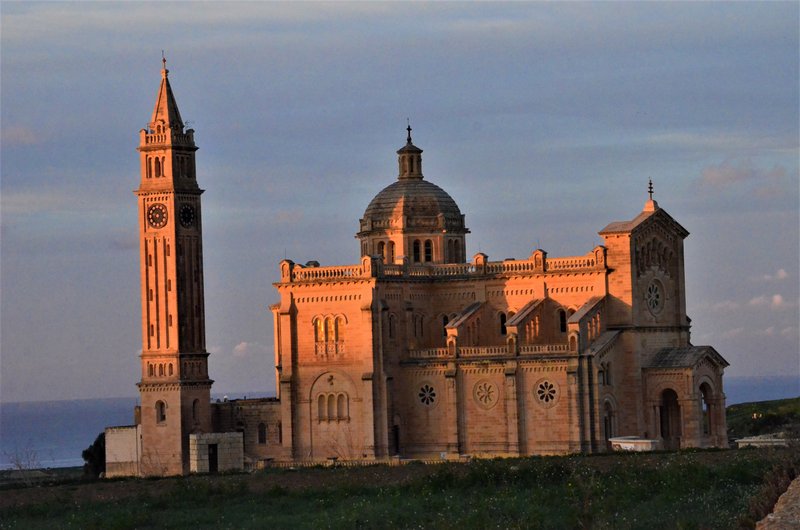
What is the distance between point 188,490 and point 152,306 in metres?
27.2

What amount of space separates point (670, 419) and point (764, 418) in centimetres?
1991

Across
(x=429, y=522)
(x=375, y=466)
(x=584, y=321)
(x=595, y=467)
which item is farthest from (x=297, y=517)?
(x=584, y=321)

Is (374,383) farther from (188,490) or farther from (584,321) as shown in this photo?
(188,490)

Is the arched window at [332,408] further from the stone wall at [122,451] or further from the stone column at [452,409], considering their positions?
the stone wall at [122,451]

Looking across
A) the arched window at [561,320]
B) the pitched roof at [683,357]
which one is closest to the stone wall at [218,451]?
the arched window at [561,320]

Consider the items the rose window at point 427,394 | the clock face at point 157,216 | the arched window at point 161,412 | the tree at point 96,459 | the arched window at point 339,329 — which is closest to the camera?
the rose window at point 427,394

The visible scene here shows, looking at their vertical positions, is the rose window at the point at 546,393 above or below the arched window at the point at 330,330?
below

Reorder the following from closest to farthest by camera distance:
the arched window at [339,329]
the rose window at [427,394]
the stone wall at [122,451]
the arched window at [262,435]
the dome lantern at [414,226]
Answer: the rose window at [427,394]
the arched window at [339,329]
the stone wall at [122,451]
the arched window at [262,435]
the dome lantern at [414,226]

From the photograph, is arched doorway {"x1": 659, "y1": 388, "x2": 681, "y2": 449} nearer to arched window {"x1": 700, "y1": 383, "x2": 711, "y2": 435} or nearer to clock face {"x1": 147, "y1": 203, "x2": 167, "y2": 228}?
arched window {"x1": 700, "y1": 383, "x2": 711, "y2": 435}

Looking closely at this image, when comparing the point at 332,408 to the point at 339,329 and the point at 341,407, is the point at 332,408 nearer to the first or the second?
the point at 341,407

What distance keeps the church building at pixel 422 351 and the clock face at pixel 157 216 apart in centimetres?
7

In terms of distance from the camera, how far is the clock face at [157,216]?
95.5 meters

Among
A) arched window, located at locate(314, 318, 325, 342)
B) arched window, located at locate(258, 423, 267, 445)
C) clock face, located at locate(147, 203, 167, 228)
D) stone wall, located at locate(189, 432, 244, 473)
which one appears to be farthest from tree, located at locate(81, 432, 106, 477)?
arched window, located at locate(314, 318, 325, 342)

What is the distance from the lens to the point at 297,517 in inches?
2418
